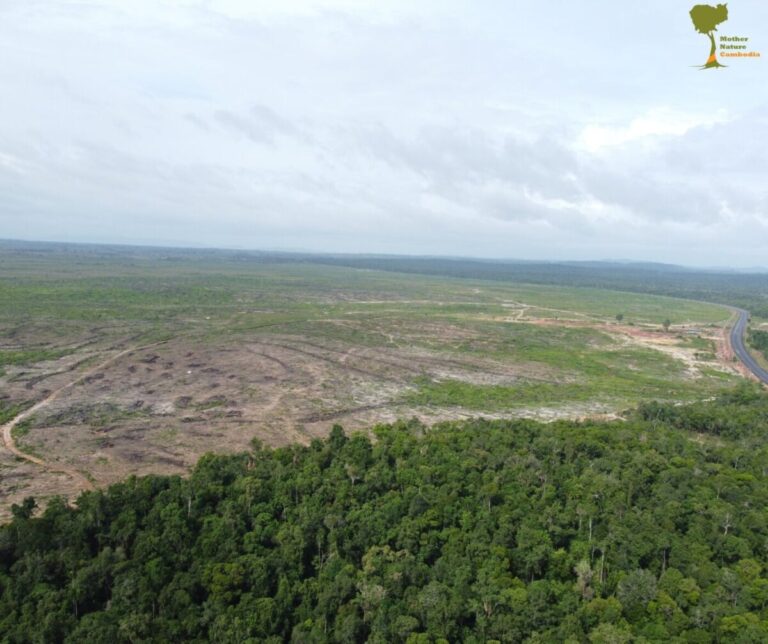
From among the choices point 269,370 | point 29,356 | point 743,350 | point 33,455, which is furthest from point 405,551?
point 743,350

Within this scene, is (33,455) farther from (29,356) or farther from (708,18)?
(708,18)

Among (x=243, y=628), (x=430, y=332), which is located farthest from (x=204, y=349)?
(x=243, y=628)

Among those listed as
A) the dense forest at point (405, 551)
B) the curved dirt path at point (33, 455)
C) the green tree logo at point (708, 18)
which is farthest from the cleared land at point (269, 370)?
the green tree logo at point (708, 18)

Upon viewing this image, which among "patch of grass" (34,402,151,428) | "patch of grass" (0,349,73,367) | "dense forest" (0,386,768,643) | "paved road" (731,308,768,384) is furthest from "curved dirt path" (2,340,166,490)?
"paved road" (731,308,768,384)

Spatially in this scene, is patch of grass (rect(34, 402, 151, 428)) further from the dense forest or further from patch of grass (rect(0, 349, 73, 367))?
patch of grass (rect(0, 349, 73, 367))

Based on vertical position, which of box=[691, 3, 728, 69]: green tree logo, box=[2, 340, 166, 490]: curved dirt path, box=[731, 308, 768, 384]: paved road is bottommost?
box=[2, 340, 166, 490]: curved dirt path

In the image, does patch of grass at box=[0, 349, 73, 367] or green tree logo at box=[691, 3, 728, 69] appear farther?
patch of grass at box=[0, 349, 73, 367]

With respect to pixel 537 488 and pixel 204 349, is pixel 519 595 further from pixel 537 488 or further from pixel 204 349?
pixel 204 349
